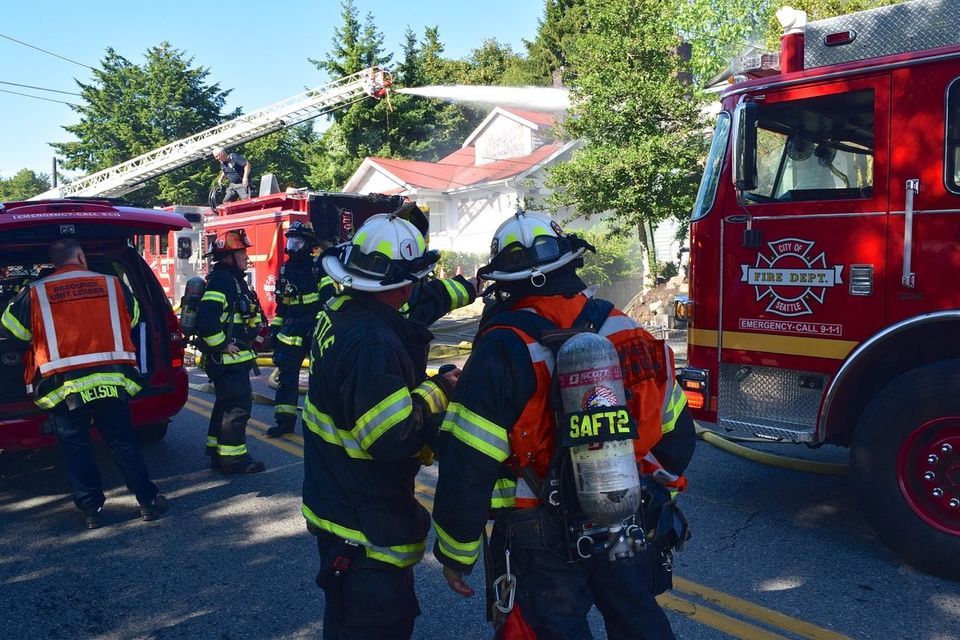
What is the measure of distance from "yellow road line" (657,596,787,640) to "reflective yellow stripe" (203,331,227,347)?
3.67m

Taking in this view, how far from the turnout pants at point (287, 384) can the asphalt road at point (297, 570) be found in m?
1.18

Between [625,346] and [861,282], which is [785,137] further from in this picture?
[625,346]

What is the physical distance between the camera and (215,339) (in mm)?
5742

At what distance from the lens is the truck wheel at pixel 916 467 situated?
12.5 feet

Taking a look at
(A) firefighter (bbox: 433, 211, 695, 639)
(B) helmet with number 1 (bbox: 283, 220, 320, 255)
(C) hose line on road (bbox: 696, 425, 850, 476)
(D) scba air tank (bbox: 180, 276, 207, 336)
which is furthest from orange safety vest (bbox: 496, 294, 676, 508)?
(B) helmet with number 1 (bbox: 283, 220, 320, 255)

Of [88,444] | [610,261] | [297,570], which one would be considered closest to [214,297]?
[88,444]

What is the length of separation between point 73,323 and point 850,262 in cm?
454

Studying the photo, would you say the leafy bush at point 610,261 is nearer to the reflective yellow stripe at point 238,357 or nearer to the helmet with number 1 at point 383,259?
the reflective yellow stripe at point 238,357

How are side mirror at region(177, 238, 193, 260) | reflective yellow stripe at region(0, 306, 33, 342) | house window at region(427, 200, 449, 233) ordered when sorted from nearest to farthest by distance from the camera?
reflective yellow stripe at region(0, 306, 33, 342), side mirror at region(177, 238, 193, 260), house window at region(427, 200, 449, 233)

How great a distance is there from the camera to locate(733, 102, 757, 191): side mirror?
4391 millimetres

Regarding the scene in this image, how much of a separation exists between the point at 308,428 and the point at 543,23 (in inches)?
1752

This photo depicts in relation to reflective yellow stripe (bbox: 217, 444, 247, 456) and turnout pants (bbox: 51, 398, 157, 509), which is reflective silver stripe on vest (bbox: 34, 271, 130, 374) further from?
reflective yellow stripe (bbox: 217, 444, 247, 456)

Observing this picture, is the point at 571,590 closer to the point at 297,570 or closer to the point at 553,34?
the point at 297,570

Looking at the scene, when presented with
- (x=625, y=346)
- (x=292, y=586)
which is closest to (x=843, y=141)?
(x=625, y=346)
